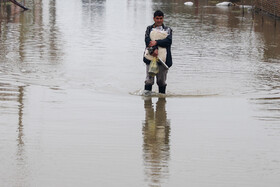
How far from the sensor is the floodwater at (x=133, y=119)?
19.9 feet

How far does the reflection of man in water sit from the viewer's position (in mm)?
6098

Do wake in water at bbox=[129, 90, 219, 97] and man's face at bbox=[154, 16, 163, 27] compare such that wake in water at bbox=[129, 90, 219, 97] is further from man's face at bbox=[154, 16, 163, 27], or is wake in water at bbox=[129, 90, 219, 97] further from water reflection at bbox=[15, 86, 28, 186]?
water reflection at bbox=[15, 86, 28, 186]

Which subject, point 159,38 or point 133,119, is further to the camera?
point 159,38

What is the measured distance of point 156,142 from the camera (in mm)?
7379

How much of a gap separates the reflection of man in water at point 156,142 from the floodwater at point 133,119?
0.04 feet

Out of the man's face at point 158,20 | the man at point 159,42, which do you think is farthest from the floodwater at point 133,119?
the man's face at point 158,20

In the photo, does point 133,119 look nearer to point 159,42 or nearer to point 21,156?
point 159,42

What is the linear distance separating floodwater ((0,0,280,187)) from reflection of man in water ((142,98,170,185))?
0.04 ft

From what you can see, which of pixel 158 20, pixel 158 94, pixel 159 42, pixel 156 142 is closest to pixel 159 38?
pixel 159 42

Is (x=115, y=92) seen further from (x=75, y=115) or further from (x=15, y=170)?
(x=15, y=170)

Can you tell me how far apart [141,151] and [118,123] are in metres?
1.58

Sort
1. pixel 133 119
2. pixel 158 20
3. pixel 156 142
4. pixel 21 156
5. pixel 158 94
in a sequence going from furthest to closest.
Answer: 1. pixel 158 94
2. pixel 158 20
3. pixel 133 119
4. pixel 156 142
5. pixel 21 156

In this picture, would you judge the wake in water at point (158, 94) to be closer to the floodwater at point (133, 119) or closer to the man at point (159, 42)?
the floodwater at point (133, 119)

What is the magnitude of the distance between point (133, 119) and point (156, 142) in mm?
1454
